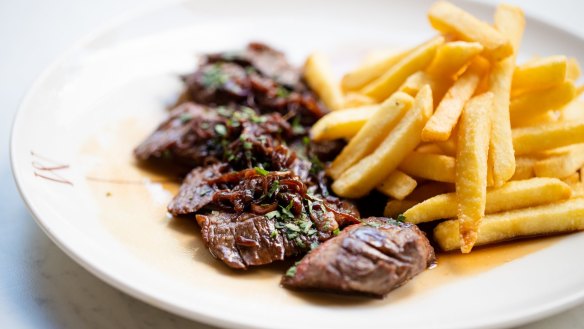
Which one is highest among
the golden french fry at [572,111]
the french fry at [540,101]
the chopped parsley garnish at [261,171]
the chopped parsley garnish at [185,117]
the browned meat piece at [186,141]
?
the french fry at [540,101]

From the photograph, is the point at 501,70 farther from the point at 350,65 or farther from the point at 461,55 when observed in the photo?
the point at 350,65

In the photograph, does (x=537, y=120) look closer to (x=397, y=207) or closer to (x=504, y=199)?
(x=504, y=199)

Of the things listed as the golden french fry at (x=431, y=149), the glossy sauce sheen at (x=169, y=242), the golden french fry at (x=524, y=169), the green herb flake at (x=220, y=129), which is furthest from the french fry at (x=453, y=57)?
the green herb flake at (x=220, y=129)

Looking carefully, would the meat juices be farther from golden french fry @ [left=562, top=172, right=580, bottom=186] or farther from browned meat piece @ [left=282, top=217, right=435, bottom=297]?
golden french fry @ [left=562, top=172, right=580, bottom=186]

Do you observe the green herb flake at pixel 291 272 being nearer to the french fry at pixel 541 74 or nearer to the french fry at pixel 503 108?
the french fry at pixel 503 108

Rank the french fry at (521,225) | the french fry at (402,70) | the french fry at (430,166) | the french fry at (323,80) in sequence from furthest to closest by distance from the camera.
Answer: the french fry at (323,80) → the french fry at (402,70) → the french fry at (430,166) → the french fry at (521,225)

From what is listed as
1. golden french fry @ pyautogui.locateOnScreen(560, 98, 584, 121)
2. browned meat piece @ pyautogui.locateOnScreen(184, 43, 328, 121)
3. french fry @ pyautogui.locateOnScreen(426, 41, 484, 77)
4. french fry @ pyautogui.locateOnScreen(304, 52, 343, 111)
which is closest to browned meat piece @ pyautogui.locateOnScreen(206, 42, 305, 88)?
browned meat piece @ pyautogui.locateOnScreen(184, 43, 328, 121)

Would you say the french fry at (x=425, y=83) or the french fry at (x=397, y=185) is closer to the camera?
the french fry at (x=397, y=185)

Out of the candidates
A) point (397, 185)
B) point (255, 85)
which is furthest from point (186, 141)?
point (397, 185)
